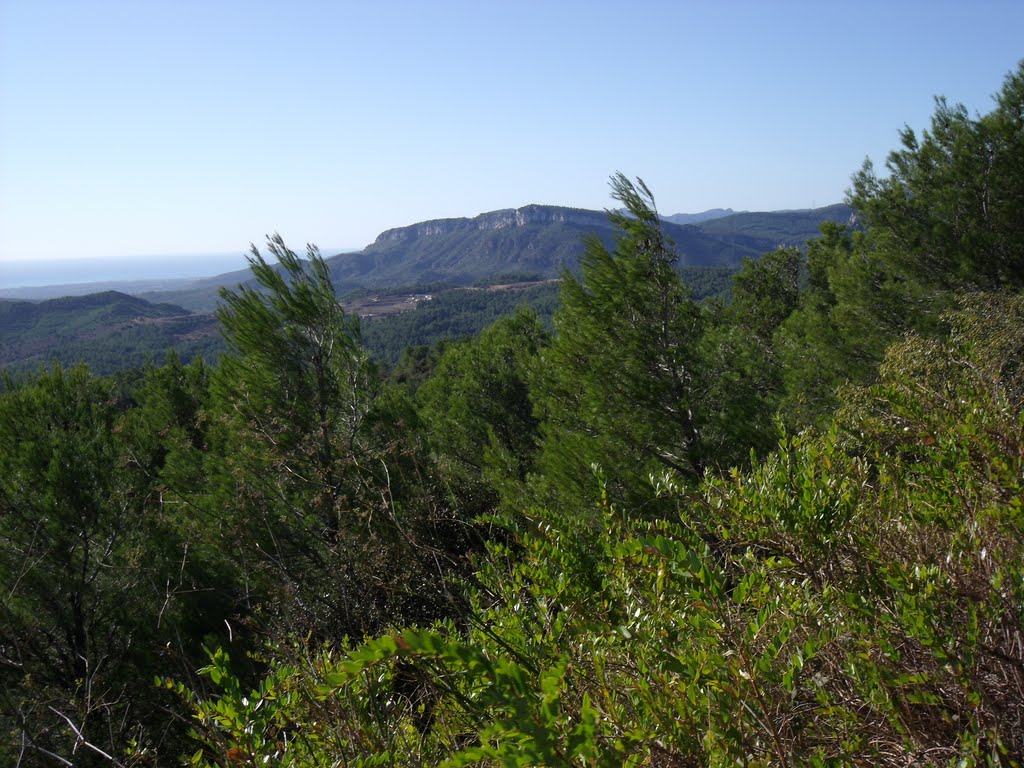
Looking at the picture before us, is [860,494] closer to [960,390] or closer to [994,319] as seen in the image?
[960,390]

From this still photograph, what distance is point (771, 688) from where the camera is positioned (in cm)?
144

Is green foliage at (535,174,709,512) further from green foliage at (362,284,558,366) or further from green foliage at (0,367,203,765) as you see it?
green foliage at (362,284,558,366)

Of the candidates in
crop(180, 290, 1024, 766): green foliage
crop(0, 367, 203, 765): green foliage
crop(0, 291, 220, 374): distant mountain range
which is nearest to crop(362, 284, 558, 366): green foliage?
crop(0, 291, 220, 374): distant mountain range

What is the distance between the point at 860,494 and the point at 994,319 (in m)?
A: 5.32

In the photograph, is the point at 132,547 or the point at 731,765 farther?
the point at 132,547

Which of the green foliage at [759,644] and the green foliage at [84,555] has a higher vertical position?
the green foliage at [759,644]

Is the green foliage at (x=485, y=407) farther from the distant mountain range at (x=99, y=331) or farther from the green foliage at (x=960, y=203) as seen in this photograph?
the distant mountain range at (x=99, y=331)

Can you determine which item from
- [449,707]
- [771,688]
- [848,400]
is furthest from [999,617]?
[848,400]

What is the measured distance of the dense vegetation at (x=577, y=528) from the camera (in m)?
1.36

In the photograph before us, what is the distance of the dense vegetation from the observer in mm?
1360

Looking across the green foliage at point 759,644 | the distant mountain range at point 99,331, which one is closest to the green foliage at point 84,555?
the green foliage at point 759,644

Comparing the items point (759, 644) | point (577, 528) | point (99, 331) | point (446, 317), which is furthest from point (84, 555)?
point (99, 331)

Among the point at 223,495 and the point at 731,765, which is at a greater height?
the point at 731,765

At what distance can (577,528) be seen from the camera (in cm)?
241
